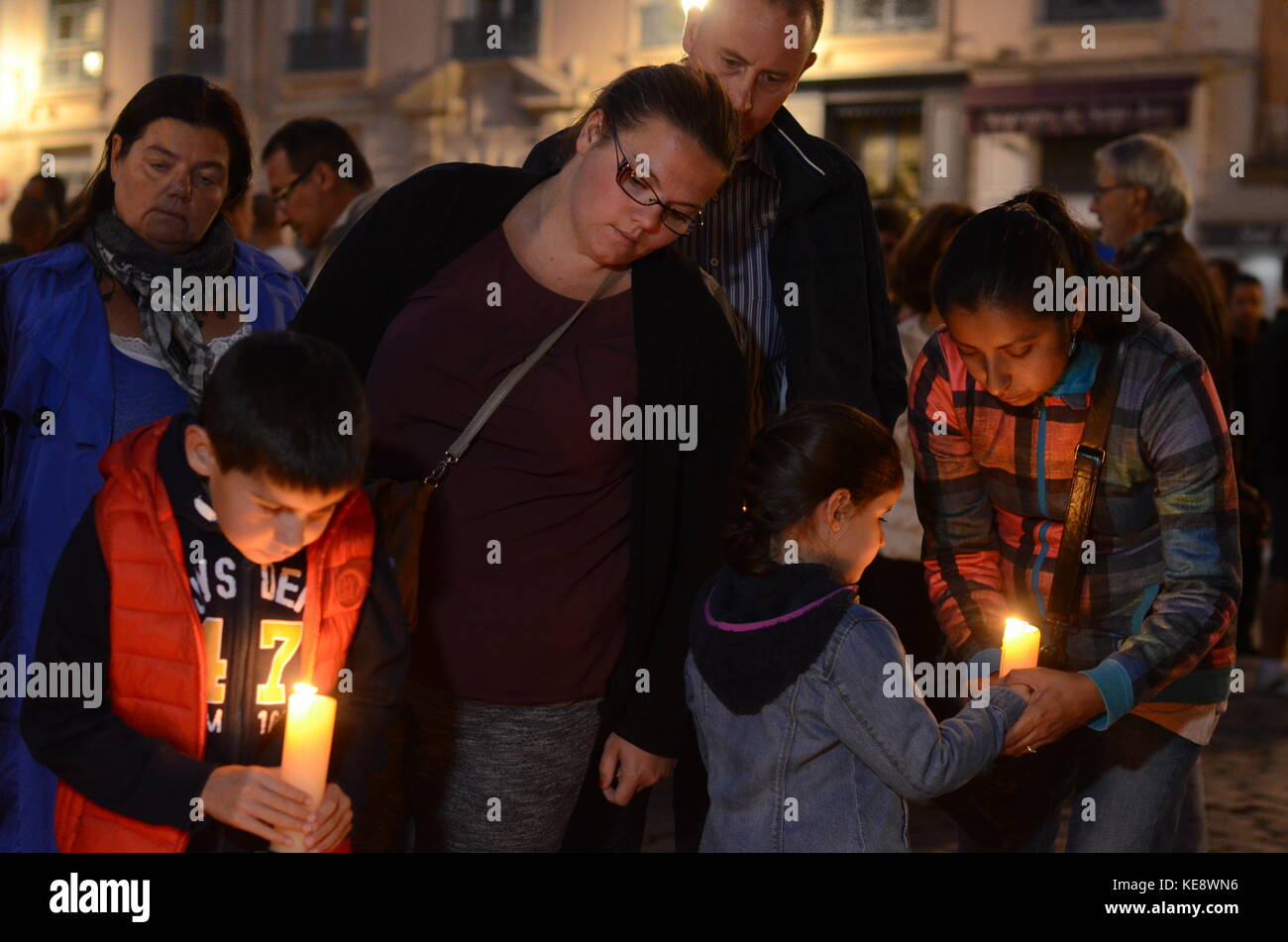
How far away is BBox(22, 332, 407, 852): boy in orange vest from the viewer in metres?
1.89

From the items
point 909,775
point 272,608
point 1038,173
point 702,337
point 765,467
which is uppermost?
point 1038,173

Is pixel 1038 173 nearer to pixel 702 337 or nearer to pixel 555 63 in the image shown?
pixel 555 63

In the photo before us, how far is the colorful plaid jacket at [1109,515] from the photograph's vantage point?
2.40 metres

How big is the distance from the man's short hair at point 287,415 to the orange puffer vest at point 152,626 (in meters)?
0.15

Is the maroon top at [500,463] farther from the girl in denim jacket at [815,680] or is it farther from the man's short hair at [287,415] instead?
the man's short hair at [287,415]

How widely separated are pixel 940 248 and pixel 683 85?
2.12m

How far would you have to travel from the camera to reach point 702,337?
95.7 inches

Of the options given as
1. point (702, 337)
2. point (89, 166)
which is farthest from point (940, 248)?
point (89, 166)

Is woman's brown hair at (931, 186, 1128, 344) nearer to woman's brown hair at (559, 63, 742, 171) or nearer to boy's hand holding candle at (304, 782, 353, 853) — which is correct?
woman's brown hair at (559, 63, 742, 171)

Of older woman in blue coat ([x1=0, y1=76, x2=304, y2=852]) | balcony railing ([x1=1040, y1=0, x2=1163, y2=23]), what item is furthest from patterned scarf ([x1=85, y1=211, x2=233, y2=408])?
balcony railing ([x1=1040, y1=0, x2=1163, y2=23])

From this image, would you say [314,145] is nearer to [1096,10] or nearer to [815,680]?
[815,680]

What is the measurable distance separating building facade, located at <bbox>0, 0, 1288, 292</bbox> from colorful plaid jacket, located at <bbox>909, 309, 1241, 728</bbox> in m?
14.4

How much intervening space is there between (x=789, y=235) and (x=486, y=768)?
125cm

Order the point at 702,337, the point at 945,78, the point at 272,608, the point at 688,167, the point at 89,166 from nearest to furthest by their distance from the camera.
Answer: the point at 272,608, the point at 688,167, the point at 702,337, the point at 945,78, the point at 89,166
